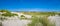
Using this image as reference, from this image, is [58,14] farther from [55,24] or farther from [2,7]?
[2,7]

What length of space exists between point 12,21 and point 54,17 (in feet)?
1.55

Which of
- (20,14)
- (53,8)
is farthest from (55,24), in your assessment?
(20,14)

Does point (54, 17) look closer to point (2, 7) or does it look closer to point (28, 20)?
point (28, 20)

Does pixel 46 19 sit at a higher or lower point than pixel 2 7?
lower

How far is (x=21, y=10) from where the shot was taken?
1136mm

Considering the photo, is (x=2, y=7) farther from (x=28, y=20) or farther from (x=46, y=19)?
(x=46, y=19)

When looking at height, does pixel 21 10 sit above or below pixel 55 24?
above

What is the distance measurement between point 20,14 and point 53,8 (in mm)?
380

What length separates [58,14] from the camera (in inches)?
43.8

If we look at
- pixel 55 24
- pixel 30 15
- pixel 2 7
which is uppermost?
pixel 2 7

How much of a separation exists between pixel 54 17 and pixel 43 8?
16 cm

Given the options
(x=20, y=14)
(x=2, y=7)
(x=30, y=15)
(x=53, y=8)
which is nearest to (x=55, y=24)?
(x=53, y=8)

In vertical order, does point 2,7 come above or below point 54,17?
above

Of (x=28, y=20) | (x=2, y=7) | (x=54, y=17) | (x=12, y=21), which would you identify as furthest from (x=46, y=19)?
(x=2, y=7)
